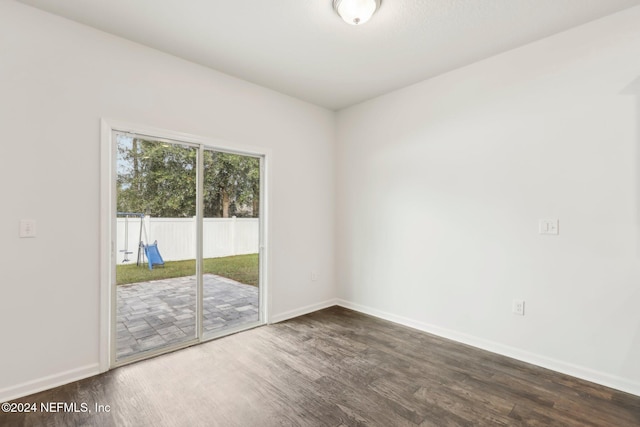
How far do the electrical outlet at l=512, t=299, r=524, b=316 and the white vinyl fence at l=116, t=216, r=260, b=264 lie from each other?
2.72 meters

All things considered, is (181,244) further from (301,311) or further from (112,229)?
(301,311)

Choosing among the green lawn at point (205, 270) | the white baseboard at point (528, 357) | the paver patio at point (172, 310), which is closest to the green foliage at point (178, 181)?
the green lawn at point (205, 270)

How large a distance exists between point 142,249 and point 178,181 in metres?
0.72

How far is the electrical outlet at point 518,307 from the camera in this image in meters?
2.66

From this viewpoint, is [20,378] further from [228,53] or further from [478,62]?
[478,62]

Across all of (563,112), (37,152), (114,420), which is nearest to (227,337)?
(114,420)

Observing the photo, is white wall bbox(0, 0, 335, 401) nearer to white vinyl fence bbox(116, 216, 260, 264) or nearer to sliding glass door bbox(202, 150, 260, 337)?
white vinyl fence bbox(116, 216, 260, 264)

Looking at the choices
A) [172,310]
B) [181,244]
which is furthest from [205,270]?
[172,310]

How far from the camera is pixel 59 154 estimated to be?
227 cm

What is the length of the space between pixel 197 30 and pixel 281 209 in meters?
2.01

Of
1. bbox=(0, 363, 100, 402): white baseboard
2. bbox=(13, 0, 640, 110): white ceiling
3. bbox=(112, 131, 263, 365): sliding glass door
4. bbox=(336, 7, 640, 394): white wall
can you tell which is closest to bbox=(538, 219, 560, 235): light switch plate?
bbox=(336, 7, 640, 394): white wall

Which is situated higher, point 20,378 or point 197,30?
point 197,30

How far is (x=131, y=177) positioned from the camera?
8.71 feet

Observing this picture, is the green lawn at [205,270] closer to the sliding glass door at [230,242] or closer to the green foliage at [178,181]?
the sliding glass door at [230,242]
